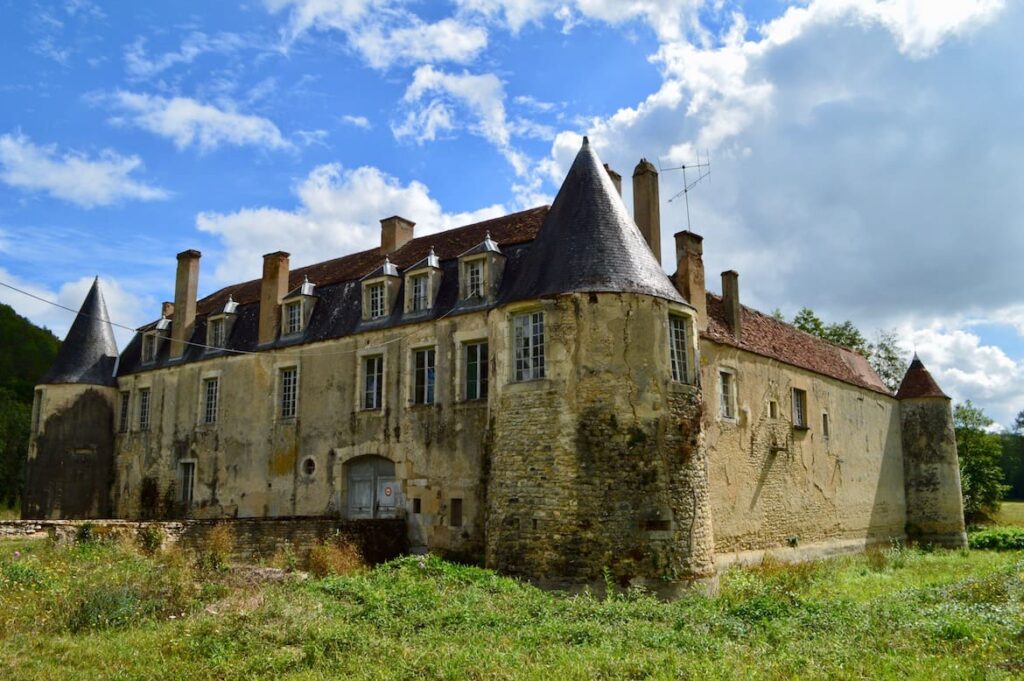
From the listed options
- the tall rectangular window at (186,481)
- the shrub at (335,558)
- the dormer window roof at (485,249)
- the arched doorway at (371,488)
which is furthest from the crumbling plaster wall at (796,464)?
the tall rectangular window at (186,481)

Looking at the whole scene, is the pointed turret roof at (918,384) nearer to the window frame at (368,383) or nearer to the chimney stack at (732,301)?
the chimney stack at (732,301)

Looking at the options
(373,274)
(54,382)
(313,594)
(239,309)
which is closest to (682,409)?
(313,594)

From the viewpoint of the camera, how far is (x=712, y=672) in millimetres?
7559

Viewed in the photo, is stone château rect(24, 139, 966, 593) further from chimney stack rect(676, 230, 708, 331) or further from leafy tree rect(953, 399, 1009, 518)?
leafy tree rect(953, 399, 1009, 518)

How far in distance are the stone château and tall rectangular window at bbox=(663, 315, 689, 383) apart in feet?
0.13

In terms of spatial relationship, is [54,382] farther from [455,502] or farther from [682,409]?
[682,409]

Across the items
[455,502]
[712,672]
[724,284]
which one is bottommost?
[712,672]

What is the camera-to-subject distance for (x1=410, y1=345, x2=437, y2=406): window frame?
A: 708 inches

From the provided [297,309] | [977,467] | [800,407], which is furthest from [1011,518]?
[297,309]

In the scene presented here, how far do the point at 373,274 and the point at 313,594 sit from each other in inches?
395

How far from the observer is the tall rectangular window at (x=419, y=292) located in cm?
1873

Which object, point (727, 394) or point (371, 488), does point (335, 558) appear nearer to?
point (371, 488)

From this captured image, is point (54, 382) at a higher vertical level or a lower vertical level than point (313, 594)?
higher

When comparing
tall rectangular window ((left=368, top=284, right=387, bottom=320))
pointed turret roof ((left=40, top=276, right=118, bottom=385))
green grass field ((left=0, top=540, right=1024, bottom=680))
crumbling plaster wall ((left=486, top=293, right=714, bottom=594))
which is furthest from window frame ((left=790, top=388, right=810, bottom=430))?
pointed turret roof ((left=40, top=276, right=118, bottom=385))
